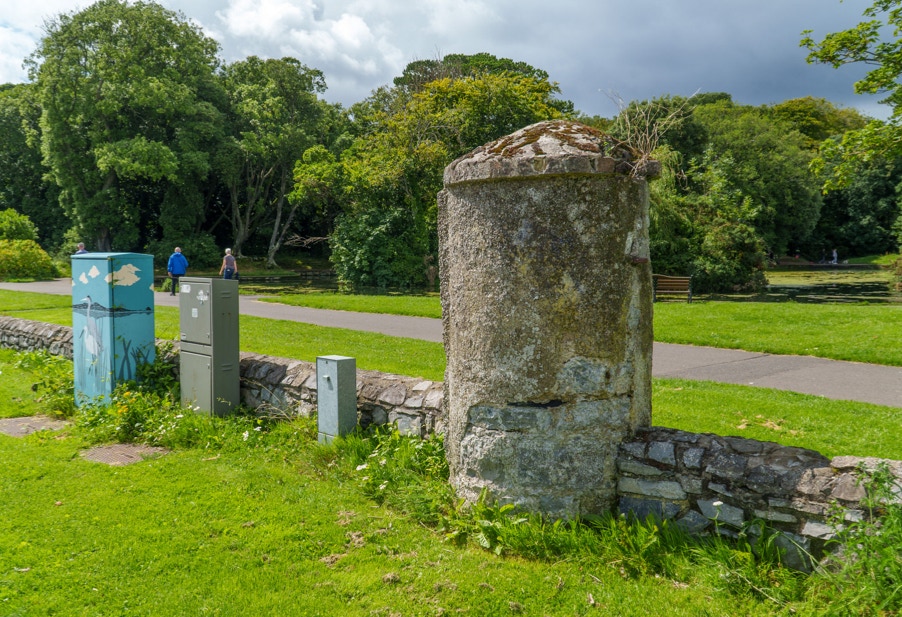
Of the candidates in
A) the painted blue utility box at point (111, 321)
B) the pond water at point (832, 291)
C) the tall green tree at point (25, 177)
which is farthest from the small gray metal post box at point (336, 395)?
the tall green tree at point (25, 177)

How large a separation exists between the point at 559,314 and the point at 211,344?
3864mm

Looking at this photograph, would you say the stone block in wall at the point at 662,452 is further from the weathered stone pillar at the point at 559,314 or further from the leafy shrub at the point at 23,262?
the leafy shrub at the point at 23,262

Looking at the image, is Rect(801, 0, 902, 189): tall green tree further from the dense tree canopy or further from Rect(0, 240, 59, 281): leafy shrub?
Rect(0, 240, 59, 281): leafy shrub

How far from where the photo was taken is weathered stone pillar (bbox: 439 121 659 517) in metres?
4.03

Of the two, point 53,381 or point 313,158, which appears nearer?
point 53,381

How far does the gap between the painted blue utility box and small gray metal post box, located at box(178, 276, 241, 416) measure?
973 millimetres

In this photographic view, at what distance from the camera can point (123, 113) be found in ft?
126

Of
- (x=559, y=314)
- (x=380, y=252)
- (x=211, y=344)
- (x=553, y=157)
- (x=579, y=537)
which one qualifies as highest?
(x=553, y=157)

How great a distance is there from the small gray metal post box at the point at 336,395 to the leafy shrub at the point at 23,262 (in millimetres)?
29494

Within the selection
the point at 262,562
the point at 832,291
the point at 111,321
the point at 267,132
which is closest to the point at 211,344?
the point at 111,321

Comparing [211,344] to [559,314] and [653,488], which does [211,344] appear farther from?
[653,488]

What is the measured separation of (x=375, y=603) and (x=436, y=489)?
120 centimetres

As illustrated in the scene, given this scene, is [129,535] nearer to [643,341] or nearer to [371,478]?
[371,478]

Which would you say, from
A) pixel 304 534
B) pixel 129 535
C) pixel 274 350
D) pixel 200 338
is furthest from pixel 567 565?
pixel 274 350
